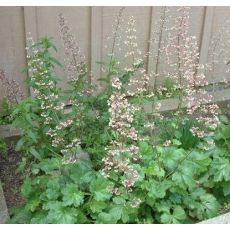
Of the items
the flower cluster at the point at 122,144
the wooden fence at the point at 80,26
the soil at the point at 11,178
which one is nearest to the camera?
the flower cluster at the point at 122,144

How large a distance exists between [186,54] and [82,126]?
78 centimetres

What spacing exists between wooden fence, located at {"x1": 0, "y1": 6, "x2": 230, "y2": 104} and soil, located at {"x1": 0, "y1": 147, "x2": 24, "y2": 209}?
1.89ft

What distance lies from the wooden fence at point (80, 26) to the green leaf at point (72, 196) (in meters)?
1.51

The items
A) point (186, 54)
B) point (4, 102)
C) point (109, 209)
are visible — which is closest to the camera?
point (109, 209)

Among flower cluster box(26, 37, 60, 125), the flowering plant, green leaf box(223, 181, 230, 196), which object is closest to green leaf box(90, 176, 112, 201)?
the flowering plant

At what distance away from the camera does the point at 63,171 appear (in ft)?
Answer: 8.14

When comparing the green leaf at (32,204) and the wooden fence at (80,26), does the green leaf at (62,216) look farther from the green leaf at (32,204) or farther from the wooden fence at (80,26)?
the wooden fence at (80,26)

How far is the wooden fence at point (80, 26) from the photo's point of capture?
3354 mm

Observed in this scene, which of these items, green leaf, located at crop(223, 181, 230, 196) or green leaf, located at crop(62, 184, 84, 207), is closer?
green leaf, located at crop(62, 184, 84, 207)

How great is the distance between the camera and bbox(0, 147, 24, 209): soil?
283cm

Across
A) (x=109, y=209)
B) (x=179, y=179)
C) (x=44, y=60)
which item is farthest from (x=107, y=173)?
(x=44, y=60)

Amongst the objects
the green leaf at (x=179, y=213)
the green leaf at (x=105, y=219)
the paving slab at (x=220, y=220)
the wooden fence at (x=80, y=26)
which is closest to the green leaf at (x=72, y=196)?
the green leaf at (x=105, y=219)

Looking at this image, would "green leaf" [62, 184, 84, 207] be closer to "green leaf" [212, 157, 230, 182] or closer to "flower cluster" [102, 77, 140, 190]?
"flower cluster" [102, 77, 140, 190]
